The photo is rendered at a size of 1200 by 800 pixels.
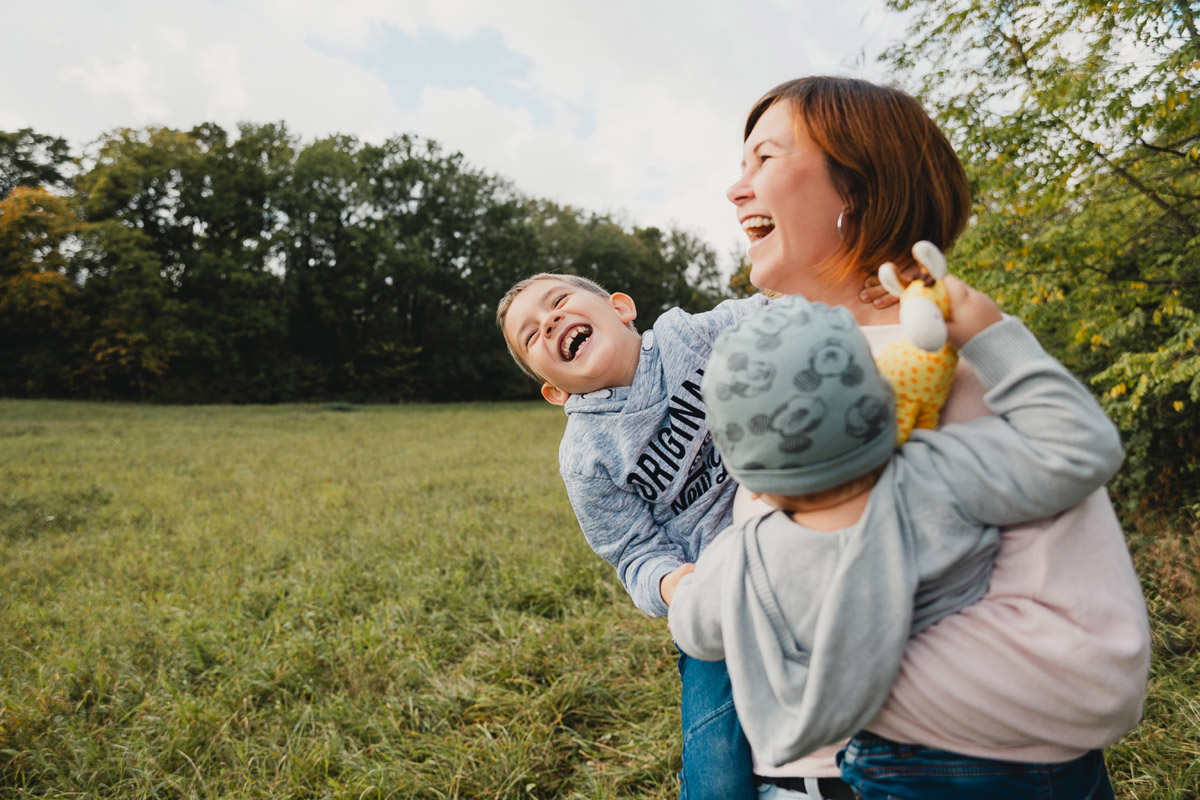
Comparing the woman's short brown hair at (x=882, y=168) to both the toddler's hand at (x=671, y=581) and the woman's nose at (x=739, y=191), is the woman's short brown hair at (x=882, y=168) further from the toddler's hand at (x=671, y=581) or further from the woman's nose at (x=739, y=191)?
the toddler's hand at (x=671, y=581)

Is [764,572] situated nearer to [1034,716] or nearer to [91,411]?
[1034,716]

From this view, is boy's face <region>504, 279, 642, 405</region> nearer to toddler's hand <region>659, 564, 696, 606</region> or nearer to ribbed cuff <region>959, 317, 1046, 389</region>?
toddler's hand <region>659, 564, 696, 606</region>

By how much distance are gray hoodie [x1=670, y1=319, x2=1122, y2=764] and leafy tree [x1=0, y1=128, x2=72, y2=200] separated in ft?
126

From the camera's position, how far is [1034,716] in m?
0.83

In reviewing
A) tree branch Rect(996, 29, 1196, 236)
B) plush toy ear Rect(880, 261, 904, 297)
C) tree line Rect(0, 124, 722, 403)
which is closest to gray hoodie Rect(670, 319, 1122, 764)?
plush toy ear Rect(880, 261, 904, 297)

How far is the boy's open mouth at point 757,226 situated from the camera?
129 cm

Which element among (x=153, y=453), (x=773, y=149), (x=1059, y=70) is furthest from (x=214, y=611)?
(x=153, y=453)

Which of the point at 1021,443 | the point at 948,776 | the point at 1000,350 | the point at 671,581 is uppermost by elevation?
the point at 1000,350

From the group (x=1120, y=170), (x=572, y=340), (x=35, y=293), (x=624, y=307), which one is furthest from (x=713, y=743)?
(x=35, y=293)

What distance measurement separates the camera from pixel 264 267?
30.2 metres

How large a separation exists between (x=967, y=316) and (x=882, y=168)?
0.41 metres

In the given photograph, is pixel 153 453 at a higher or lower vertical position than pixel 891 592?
lower

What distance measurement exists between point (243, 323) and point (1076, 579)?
3153cm

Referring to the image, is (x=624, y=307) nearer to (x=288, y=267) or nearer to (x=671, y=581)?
(x=671, y=581)
